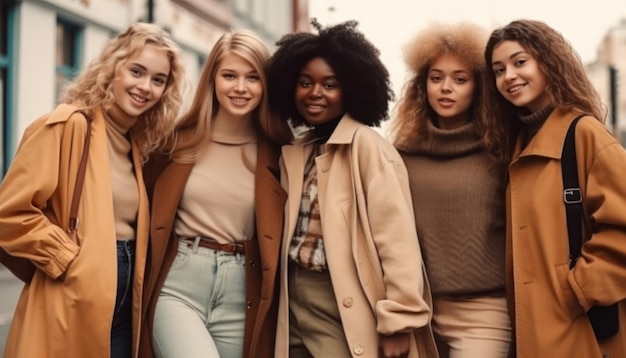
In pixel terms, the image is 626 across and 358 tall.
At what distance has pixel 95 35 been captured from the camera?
1443 centimetres

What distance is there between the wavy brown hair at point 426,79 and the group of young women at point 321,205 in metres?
0.01

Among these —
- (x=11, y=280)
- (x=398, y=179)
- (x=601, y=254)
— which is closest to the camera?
(x=601, y=254)

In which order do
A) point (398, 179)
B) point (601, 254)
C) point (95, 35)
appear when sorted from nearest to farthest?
1. point (601, 254)
2. point (398, 179)
3. point (95, 35)

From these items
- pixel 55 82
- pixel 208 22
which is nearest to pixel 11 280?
pixel 55 82

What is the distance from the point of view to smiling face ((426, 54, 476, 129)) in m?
3.93

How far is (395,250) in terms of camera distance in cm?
344

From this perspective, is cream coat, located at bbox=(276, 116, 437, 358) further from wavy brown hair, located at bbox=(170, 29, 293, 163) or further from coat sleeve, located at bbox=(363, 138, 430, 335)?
wavy brown hair, located at bbox=(170, 29, 293, 163)

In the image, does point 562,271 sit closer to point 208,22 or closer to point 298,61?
point 298,61

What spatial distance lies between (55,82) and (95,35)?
1707mm

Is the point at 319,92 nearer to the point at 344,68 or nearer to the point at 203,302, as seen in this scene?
the point at 344,68

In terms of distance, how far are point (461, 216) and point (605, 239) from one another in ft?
2.28

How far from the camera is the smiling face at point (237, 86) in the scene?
13.2 feet

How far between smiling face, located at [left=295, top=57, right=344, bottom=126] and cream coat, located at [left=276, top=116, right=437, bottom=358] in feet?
0.63

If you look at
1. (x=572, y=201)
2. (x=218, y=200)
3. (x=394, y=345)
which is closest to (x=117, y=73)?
(x=218, y=200)
